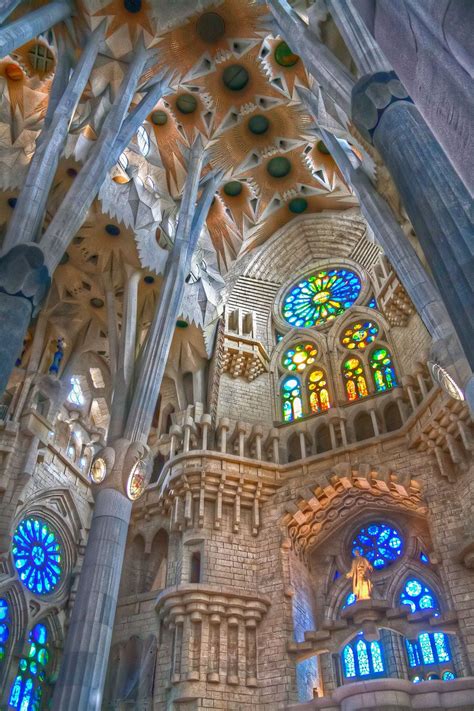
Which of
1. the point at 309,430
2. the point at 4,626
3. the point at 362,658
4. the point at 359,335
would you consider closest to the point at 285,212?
the point at 359,335

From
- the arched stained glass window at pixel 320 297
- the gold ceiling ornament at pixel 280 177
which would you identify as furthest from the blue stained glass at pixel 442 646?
the gold ceiling ornament at pixel 280 177

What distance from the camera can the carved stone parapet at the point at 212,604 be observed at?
1180cm

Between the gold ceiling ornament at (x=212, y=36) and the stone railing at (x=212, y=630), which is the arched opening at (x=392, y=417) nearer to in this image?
the stone railing at (x=212, y=630)

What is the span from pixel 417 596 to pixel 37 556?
826 centimetres

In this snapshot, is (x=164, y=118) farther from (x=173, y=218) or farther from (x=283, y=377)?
(x=283, y=377)

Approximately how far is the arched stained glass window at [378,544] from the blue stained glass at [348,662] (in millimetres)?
1890

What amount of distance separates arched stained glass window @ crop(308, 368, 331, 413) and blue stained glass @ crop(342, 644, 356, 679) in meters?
5.63

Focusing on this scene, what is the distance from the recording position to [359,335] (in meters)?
16.8

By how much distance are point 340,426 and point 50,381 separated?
22.7 feet

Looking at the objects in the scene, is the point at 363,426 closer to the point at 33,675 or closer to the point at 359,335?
the point at 359,335

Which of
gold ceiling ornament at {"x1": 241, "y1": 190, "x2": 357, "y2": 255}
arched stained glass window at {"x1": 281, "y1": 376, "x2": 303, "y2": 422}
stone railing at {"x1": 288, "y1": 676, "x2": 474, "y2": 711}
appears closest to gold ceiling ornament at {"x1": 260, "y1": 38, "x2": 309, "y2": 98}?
gold ceiling ornament at {"x1": 241, "y1": 190, "x2": 357, "y2": 255}

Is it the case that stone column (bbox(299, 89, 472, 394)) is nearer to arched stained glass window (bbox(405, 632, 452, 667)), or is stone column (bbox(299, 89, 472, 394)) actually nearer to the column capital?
the column capital

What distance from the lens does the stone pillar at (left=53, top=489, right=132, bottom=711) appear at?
340 inches

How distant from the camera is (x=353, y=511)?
46.7ft
